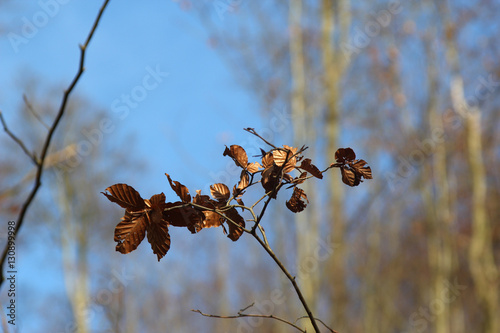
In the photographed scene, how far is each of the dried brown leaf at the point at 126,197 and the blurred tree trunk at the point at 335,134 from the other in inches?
177

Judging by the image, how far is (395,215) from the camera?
10.1 metres

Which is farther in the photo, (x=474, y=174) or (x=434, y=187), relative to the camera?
(x=434, y=187)

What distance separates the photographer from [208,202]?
731mm

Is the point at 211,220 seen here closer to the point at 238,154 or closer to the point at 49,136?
the point at 238,154

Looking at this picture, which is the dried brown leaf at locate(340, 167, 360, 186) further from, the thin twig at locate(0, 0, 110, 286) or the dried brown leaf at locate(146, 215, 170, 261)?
the thin twig at locate(0, 0, 110, 286)

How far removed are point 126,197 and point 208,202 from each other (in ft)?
0.42

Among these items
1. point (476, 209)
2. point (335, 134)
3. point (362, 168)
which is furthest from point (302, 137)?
point (362, 168)

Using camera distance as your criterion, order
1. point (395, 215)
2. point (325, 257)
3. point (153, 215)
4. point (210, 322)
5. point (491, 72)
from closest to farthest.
A: point (153, 215) < point (325, 257) < point (491, 72) < point (395, 215) < point (210, 322)

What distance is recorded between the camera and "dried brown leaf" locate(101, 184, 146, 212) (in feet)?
2.12

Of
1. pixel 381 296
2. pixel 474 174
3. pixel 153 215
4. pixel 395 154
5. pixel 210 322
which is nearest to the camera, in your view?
pixel 153 215

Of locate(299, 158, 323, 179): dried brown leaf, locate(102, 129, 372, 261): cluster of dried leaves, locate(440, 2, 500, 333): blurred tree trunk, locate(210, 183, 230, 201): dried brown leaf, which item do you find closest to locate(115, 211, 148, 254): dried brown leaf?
locate(102, 129, 372, 261): cluster of dried leaves

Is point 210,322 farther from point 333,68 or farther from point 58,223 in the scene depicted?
point 333,68

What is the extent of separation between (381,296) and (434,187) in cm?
390

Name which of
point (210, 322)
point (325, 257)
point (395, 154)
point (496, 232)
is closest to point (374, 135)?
point (395, 154)
